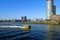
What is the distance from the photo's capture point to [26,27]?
79.2 m
